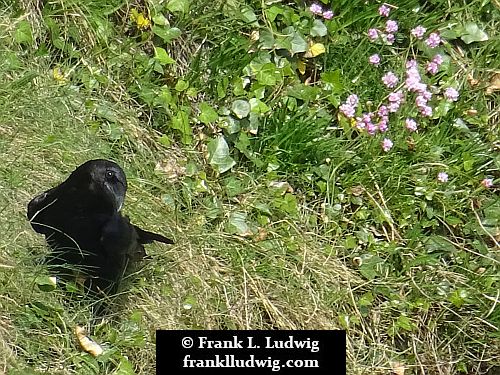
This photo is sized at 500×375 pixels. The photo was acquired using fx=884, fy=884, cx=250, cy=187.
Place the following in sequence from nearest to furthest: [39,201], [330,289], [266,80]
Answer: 1. [39,201]
2. [330,289]
3. [266,80]

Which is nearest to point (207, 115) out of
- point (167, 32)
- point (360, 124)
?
point (167, 32)

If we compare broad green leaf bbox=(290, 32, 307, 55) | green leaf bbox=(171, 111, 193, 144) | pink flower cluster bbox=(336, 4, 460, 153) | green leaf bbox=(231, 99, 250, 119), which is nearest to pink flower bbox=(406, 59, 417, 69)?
pink flower cluster bbox=(336, 4, 460, 153)

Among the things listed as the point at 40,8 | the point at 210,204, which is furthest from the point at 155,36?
the point at 210,204

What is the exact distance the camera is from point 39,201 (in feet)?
8.15

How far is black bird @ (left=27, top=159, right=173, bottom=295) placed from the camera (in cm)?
226

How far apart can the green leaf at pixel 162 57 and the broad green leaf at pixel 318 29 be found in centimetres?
58

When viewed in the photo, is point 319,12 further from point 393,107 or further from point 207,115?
point 207,115

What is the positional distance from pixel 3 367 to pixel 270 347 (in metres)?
0.76

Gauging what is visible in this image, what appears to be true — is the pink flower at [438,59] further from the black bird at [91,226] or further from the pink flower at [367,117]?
the black bird at [91,226]

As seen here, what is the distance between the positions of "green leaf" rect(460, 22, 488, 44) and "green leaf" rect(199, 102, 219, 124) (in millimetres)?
1154

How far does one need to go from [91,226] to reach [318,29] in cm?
150

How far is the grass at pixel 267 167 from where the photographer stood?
9.73 ft

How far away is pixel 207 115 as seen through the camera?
324 centimetres

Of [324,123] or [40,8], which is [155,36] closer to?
[40,8]
